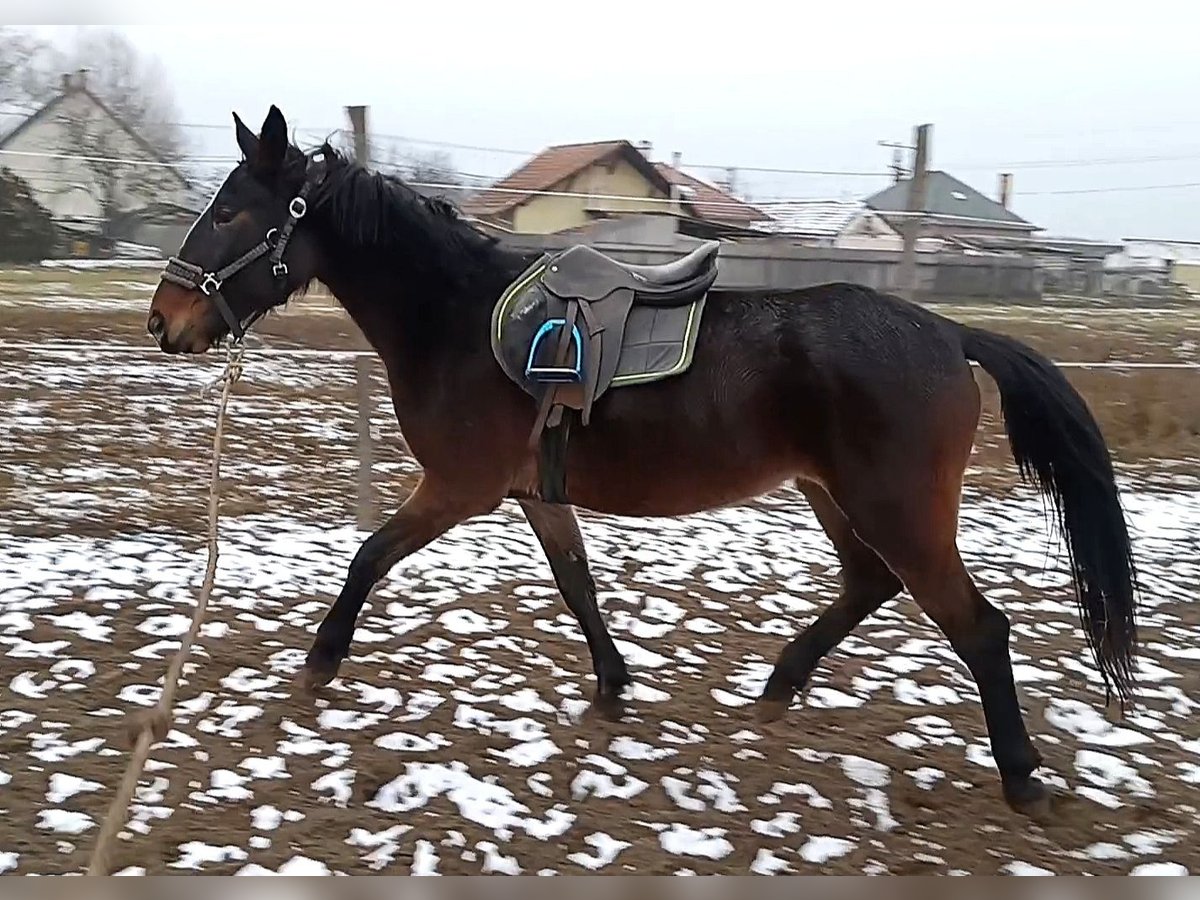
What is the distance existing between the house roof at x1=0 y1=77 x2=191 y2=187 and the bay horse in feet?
18.6

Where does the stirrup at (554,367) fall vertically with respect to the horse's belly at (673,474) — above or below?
above

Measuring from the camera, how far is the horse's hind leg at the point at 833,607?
345cm

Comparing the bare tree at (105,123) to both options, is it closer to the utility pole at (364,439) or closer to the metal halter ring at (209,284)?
the utility pole at (364,439)

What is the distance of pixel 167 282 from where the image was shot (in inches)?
128

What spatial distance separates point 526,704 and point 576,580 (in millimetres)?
496

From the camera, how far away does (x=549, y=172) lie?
8.95m

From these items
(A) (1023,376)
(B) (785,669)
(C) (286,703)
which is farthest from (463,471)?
(A) (1023,376)

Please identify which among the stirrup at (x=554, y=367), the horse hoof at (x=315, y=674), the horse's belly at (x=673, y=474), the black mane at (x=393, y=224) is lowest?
the horse hoof at (x=315, y=674)

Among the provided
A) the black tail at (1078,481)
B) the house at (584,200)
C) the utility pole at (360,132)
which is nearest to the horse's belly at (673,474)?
the black tail at (1078,481)

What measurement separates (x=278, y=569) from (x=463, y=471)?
197cm

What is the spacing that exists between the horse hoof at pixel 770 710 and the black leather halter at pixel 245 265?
2.34 m

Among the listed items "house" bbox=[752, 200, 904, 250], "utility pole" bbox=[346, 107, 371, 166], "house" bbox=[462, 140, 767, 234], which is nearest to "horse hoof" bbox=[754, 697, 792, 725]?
"utility pole" bbox=[346, 107, 371, 166]

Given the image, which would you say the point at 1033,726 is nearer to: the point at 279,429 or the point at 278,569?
the point at 278,569

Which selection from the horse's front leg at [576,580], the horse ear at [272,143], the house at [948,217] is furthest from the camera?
the house at [948,217]
